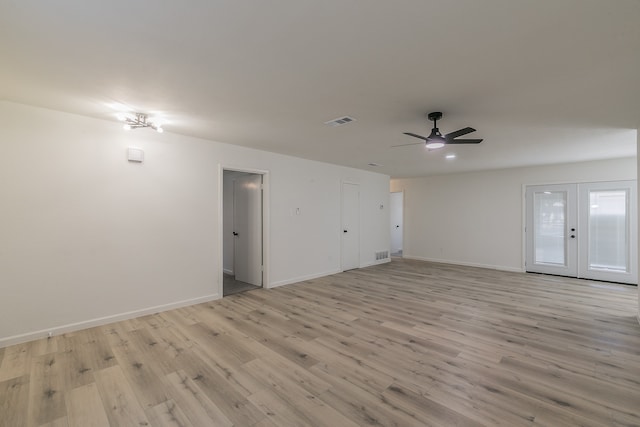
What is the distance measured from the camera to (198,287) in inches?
173

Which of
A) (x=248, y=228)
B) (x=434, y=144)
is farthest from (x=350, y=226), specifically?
(x=434, y=144)

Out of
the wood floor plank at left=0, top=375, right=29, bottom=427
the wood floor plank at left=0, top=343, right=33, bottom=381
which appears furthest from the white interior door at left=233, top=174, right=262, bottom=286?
the wood floor plank at left=0, top=375, right=29, bottom=427

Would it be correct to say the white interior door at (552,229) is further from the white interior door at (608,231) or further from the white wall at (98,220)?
the white wall at (98,220)

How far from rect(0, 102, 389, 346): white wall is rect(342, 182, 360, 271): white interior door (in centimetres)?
253

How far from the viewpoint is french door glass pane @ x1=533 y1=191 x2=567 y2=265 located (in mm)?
6398

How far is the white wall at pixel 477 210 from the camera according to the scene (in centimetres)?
632

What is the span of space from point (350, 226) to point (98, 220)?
509 cm

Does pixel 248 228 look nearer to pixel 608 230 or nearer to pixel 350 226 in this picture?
pixel 350 226

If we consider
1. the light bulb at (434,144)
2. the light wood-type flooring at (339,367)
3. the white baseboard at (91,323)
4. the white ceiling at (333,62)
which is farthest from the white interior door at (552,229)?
the white baseboard at (91,323)

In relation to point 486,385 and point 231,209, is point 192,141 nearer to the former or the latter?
point 231,209

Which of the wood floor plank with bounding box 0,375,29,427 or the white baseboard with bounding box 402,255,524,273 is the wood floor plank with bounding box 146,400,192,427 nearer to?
the wood floor plank with bounding box 0,375,29,427

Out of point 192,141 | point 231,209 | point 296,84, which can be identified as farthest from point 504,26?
point 231,209

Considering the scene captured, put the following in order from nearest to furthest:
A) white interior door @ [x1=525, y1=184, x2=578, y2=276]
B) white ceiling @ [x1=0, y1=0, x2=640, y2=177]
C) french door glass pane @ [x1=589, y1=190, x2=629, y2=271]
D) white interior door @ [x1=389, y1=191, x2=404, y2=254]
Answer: white ceiling @ [x1=0, y1=0, x2=640, y2=177], french door glass pane @ [x1=589, y1=190, x2=629, y2=271], white interior door @ [x1=525, y1=184, x2=578, y2=276], white interior door @ [x1=389, y1=191, x2=404, y2=254]

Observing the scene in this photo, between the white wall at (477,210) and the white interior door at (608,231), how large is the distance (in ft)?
0.98
